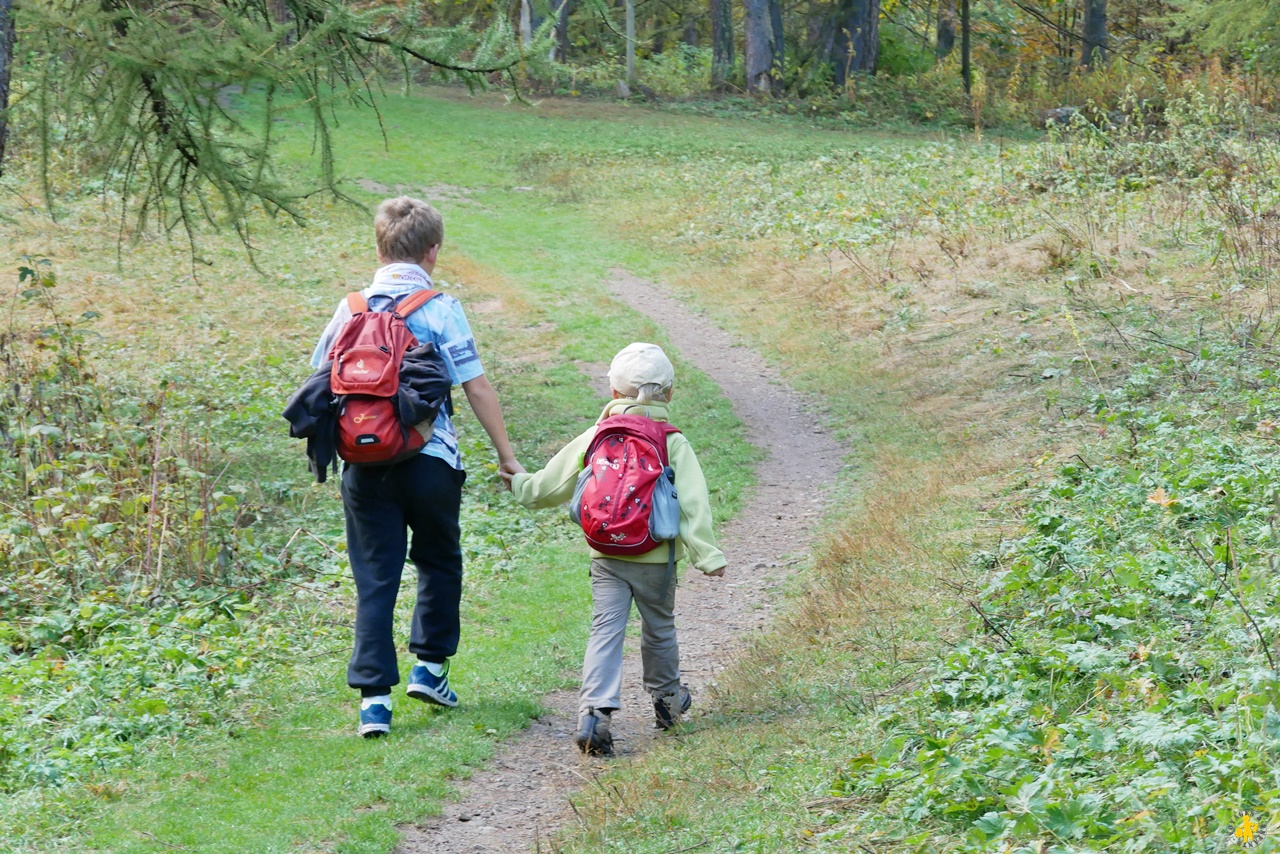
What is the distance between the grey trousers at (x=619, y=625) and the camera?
5.02 meters

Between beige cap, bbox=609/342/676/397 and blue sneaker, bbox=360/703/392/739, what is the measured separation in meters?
1.70

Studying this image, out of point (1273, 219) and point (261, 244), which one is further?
point (261, 244)

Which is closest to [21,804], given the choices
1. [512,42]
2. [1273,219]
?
[512,42]

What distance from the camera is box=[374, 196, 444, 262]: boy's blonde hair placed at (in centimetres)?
509

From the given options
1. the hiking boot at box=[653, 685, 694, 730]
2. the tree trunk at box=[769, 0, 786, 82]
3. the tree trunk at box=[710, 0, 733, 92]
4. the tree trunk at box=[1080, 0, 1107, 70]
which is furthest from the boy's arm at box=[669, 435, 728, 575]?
the tree trunk at box=[1080, 0, 1107, 70]

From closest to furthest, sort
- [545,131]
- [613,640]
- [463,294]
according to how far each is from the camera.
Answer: [613,640]
[463,294]
[545,131]

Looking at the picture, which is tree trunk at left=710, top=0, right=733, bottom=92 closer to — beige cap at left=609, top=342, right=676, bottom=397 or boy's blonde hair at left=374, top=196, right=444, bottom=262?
boy's blonde hair at left=374, top=196, right=444, bottom=262

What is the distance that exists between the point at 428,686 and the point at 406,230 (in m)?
2.01

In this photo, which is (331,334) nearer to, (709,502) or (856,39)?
(709,502)

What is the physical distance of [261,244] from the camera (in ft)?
65.4

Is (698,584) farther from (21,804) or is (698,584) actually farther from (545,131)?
(545,131)

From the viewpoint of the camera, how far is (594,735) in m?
5.02

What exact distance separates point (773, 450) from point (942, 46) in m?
34.9

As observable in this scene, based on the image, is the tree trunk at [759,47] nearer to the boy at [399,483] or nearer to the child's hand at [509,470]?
the boy at [399,483]
